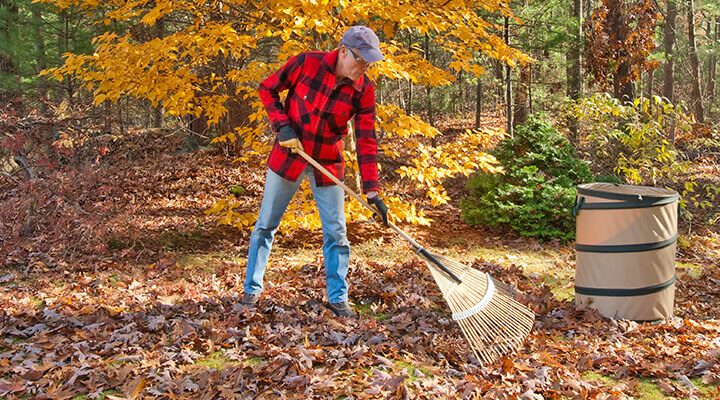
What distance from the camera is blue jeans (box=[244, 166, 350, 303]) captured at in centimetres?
414

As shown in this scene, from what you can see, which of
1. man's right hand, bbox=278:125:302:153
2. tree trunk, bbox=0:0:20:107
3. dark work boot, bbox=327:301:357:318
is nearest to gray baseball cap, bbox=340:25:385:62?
man's right hand, bbox=278:125:302:153

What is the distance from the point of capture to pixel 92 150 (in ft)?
25.0

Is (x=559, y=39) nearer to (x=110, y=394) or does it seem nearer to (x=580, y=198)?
(x=580, y=198)

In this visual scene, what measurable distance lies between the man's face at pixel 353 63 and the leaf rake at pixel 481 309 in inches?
24.8

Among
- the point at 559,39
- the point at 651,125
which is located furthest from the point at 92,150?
the point at 559,39

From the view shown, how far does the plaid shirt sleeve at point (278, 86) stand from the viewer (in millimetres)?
4035

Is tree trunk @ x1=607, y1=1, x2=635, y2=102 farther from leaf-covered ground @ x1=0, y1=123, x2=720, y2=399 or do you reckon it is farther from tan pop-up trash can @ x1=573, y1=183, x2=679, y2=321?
tan pop-up trash can @ x1=573, y1=183, x2=679, y2=321

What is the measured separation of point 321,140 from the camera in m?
4.13

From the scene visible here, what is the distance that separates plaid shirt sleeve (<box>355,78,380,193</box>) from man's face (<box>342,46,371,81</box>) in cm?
28

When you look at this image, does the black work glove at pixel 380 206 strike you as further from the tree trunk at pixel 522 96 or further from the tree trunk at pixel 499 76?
the tree trunk at pixel 522 96

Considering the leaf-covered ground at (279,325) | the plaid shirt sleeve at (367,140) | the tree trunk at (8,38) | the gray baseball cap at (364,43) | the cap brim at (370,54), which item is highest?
the tree trunk at (8,38)

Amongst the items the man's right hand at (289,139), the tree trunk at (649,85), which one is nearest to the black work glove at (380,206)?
the man's right hand at (289,139)

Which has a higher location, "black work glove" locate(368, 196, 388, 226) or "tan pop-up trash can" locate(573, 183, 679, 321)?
"black work glove" locate(368, 196, 388, 226)

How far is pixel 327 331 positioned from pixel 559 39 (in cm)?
1120
